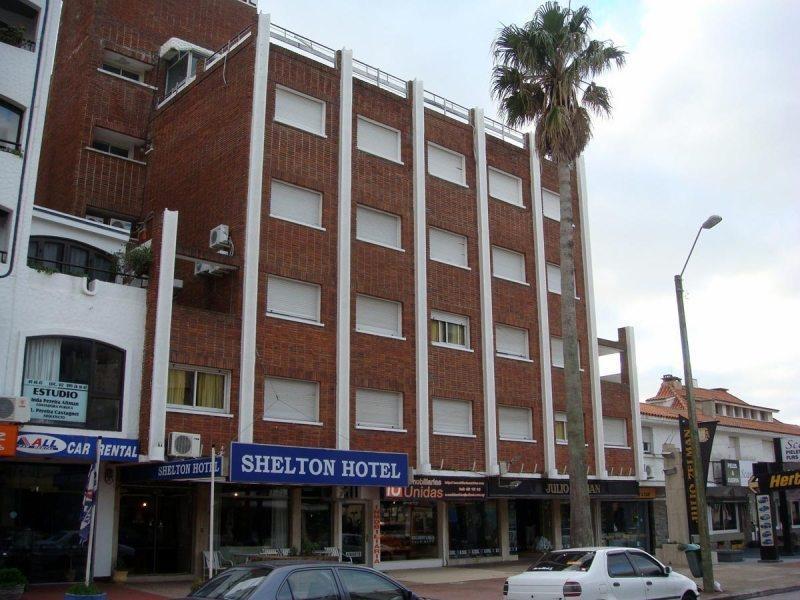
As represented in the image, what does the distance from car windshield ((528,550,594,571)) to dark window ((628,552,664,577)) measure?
37.7 inches

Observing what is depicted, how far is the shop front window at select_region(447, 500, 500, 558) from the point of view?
2705 cm

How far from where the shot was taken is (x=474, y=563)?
2739 cm

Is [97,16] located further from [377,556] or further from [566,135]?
[377,556]

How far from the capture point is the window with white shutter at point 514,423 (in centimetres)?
2802

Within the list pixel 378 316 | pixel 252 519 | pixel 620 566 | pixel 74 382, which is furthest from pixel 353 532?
pixel 620 566

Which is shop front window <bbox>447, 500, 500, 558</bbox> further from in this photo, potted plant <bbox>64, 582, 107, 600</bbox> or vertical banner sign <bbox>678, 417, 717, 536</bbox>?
potted plant <bbox>64, 582, 107, 600</bbox>

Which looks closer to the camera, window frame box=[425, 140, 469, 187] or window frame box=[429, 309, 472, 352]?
window frame box=[429, 309, 472, 352]

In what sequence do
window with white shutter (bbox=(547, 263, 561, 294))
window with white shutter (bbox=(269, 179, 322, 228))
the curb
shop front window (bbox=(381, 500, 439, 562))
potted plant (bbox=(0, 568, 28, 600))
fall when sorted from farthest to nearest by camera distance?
window with white shutter (bbox=(547, 263, 561, 294))
shop front window (bbox=(381, 500, 439, 562))
window with white shutter (bbox=(269, 179, 322, 228))
the curb
potted plant (bbox=(0, 568, 28, 600))

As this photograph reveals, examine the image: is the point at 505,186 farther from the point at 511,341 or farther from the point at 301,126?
the point at 301,126

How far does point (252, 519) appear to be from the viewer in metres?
22.0

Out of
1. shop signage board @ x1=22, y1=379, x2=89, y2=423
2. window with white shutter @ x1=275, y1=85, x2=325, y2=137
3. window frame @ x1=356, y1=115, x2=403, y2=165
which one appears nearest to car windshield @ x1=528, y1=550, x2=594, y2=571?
shop signage board @ x1=22, y1=379, x2=89, y2=423

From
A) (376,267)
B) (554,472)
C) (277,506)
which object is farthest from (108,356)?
(554,472)

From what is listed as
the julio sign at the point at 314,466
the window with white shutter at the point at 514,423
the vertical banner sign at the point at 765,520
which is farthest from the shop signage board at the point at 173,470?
the vertical banner sign at the point at 765,520

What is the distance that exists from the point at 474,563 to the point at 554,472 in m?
4.04
